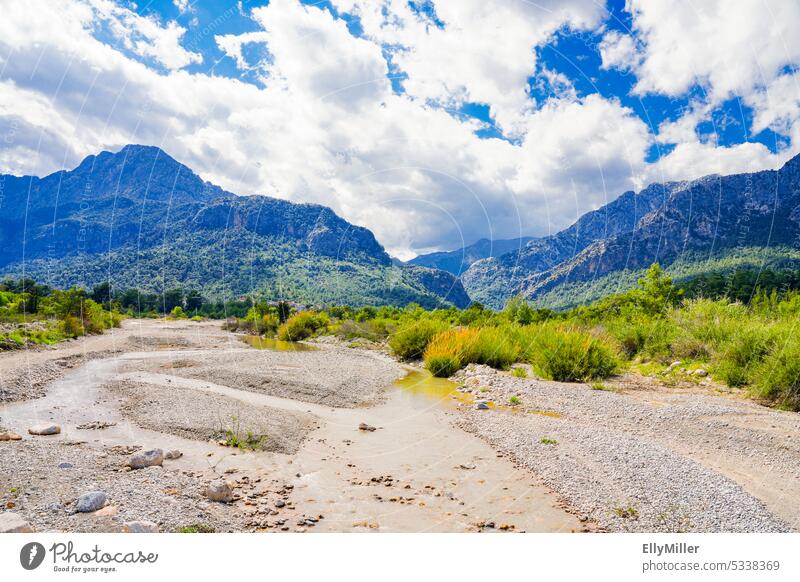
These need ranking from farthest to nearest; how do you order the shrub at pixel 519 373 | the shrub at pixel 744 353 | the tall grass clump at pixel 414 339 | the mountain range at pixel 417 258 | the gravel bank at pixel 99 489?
the mountain range at pixel 417 258, the tall grass clump at pixel 414 339, the shrub at pixel 519 373, the shrub at pixel 744 353, the gravel bank at pixel 99 489

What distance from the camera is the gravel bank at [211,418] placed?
941cm

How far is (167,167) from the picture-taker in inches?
7475

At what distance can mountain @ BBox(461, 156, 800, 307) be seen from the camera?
84.6 metres

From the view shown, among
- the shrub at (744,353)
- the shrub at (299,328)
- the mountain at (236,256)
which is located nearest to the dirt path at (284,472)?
the shrub at (744,353)

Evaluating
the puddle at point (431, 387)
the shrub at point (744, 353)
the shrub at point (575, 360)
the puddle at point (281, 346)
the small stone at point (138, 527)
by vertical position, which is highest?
the shrub at point (744, 353)

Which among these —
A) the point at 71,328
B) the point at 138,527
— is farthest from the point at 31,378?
the point at 71,328

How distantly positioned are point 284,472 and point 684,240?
118 metres

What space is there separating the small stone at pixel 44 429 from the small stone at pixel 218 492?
5.53 m

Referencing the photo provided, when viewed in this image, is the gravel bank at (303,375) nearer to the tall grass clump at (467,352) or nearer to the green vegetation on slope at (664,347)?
the tall grass clump at (467,352)

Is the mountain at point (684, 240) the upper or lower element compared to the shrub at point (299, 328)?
upper

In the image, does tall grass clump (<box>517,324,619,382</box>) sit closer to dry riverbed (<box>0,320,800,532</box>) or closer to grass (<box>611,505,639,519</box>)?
dry riverbed (<box>0,320,800,532</box>)

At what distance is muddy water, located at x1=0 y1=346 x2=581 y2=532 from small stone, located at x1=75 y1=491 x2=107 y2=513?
152 cm

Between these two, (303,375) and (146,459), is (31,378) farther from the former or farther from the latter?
(146,459)

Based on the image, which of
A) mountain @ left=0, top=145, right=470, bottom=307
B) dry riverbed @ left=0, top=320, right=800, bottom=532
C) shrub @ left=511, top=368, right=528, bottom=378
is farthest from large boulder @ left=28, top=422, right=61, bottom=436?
mountain @ left=0, top=145, right=470, bottom=307
